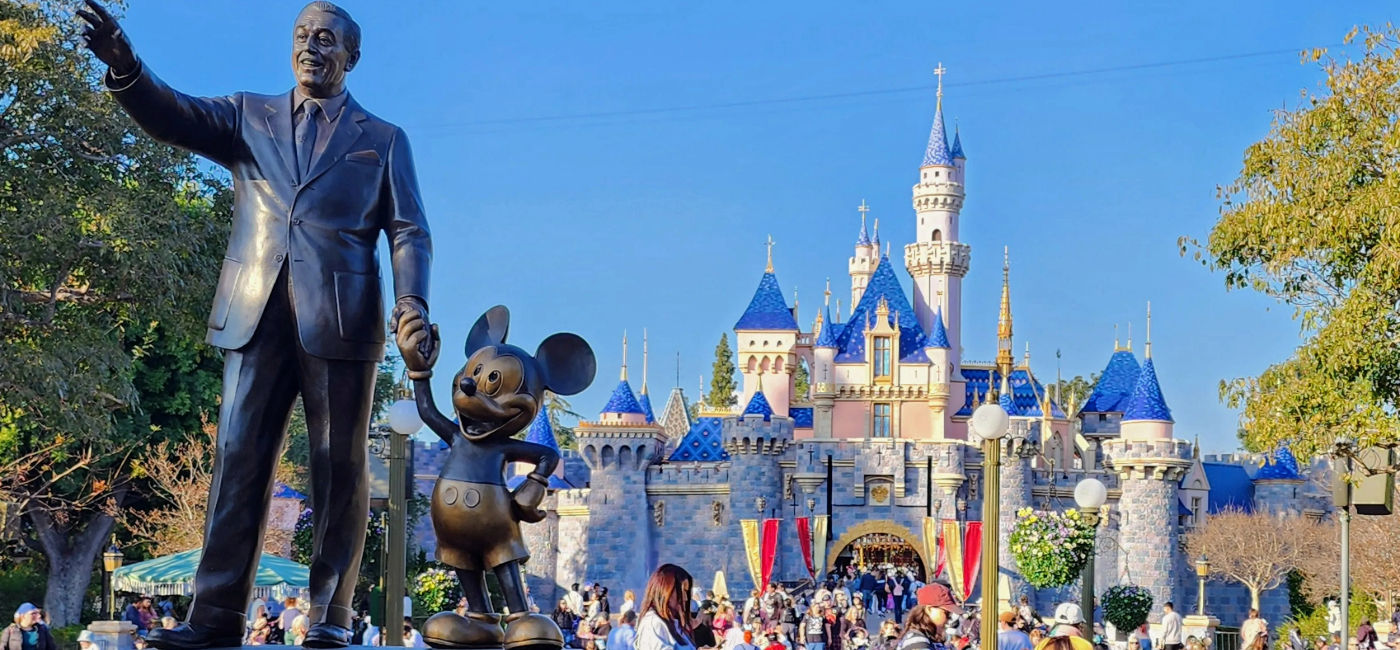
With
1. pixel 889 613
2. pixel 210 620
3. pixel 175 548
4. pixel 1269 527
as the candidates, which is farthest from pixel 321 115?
pixel 1269 527

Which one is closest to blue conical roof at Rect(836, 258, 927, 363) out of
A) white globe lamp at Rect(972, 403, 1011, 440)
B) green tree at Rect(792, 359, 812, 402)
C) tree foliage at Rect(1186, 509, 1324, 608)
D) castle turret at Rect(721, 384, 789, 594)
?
castle turret at Rect(721, 384, 789, 594)

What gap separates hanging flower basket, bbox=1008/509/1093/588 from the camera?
21062 millimetres

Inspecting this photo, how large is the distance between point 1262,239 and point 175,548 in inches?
734

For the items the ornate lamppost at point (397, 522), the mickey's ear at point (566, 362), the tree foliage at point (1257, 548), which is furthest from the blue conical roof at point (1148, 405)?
the mickey's ear at point (566, 362)

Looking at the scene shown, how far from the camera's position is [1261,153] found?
15.7 m

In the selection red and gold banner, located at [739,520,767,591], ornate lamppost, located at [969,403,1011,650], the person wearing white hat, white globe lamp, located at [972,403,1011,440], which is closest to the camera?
ornate lamppost, located at [969,403,1011,650]

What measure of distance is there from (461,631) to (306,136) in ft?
5.59

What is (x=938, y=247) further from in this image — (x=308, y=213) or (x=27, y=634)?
(x=308, y=213)

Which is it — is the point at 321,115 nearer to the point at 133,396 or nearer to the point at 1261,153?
the point at 1261,153

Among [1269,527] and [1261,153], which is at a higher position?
[1261,153]

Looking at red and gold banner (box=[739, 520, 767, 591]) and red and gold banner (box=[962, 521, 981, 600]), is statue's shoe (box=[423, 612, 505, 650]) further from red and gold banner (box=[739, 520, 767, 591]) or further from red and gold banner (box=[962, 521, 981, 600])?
red and gold banner (box=[962, 521, 981, 600])

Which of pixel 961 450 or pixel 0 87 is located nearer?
pixel 0 87

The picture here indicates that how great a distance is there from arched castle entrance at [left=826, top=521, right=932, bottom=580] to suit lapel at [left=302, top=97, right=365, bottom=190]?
43.0 meters

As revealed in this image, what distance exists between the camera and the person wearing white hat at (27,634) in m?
12.7
